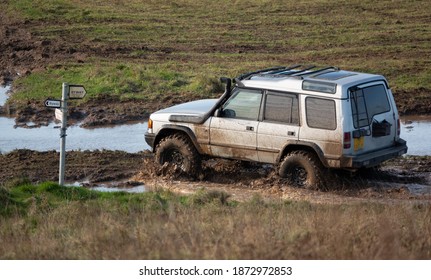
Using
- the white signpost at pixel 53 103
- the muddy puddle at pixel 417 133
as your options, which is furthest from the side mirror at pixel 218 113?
the muddy puddle at pixel 417 133

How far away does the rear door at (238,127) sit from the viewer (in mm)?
16719

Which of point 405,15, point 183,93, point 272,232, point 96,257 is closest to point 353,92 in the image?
point 272,232

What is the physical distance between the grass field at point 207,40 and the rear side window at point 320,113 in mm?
8305

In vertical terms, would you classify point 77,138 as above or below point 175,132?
below

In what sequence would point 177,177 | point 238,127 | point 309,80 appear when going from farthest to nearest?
point 177,177 < point 238,127 < point 309,80

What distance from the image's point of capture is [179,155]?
57.5 ft

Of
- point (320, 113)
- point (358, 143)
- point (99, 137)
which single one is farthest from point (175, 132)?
point (99, 137)

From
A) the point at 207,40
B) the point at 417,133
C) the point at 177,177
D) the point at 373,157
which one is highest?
the point at 373,157

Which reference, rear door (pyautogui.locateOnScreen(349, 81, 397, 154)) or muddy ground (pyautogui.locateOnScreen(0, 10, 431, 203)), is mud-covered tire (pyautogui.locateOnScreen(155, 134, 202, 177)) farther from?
rear door (pyautogui.locateOnScreen(349, 81, 397, 154))

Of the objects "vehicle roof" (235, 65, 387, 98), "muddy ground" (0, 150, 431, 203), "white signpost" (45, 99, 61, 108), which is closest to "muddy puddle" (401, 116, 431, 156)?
"muddy ground" (0, 150, 431, 203)

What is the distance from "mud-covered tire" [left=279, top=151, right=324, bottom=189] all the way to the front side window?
98 cm

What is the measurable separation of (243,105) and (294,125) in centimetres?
106

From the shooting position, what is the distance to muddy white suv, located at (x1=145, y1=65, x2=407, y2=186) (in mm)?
15828

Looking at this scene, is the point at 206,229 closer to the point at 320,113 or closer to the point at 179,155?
the point at 320,113
